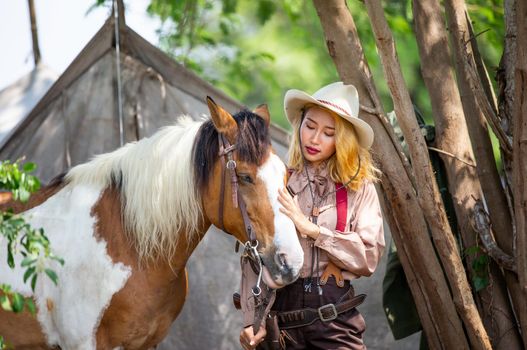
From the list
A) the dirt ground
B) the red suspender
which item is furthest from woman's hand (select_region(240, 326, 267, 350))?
the dirt ground

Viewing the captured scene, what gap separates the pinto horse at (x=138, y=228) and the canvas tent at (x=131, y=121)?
1.40m

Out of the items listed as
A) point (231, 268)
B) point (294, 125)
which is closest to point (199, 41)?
point (231, 268)

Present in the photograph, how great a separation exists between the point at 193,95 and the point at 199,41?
3158 mm

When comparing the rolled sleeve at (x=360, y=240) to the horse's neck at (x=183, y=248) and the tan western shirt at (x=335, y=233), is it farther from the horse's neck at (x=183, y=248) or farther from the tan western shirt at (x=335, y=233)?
the horse's neck at (x=183, y=248)

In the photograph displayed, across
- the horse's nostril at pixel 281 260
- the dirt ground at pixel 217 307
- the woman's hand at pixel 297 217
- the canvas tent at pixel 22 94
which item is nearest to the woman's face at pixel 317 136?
the woman's hand at pixel 297 217

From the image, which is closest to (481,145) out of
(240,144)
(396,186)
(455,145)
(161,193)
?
(455,145)

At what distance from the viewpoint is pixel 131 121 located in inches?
194

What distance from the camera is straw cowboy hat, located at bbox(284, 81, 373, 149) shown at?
3.10 m

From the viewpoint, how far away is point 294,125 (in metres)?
3.31

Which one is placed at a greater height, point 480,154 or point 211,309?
point 480,154

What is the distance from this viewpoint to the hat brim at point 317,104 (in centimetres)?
309

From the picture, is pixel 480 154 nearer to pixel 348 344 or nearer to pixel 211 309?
pixel 348 344

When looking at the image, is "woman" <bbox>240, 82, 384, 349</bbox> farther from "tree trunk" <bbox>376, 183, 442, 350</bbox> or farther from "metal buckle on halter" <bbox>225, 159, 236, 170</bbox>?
"tree trunk" <bbox>376, 183, 442, 350</bbox>

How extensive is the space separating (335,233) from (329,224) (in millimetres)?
101
